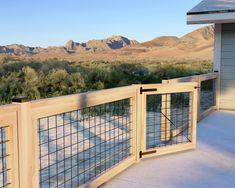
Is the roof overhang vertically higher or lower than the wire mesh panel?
higher

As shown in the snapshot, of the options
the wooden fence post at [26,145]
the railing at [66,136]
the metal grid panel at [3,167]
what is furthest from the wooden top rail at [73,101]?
the metal grid panel at [3,167]

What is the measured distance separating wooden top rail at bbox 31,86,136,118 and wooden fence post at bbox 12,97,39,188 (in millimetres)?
104

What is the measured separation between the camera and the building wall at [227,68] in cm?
912

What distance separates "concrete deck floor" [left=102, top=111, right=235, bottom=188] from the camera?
161 inches

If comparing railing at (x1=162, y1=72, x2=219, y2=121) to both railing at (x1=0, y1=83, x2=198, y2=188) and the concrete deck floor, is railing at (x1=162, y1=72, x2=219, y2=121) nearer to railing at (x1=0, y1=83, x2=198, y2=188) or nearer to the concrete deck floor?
railing at (x1=0, y1=83, x2=198, y2=188)

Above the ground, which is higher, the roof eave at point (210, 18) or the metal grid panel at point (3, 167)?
the roof eave at point (210, 18)

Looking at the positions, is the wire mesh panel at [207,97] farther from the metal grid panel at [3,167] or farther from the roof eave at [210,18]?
the metal grid panel at [3,167]

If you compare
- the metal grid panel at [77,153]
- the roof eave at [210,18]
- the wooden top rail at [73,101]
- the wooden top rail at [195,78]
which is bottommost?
the metal grid panel at [77,153]

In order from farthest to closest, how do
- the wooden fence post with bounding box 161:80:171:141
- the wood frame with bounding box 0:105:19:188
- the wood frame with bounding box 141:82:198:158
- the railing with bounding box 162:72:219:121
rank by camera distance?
the railing with bounding box 162:72:219:121
the wooden fence post with bounding box 161:80:171:141
the wood frame with bounding box 141:82:198:158
the wood frame with bounding box 0:105:19:188

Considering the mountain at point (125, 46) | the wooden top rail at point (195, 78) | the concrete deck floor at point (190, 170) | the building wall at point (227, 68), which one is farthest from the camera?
the mountain at point (125, 46)

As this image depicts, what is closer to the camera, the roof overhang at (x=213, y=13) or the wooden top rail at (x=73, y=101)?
the wooden top rail at (x=73, y=101)

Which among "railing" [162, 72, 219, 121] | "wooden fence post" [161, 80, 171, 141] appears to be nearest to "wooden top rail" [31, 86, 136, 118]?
"wooden fence post" [161, 80, 171, 141]

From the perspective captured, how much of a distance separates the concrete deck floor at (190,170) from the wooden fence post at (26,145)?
1.21 m

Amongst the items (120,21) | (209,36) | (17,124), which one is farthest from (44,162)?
(209,36)
